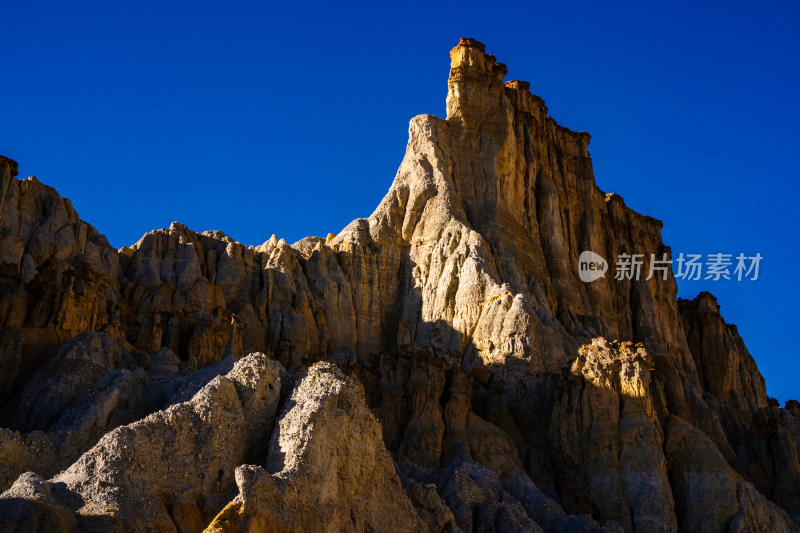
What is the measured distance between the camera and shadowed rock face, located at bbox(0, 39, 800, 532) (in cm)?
3206

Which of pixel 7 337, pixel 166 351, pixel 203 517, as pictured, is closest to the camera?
pixel 203 517

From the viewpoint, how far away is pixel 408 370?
58.2m

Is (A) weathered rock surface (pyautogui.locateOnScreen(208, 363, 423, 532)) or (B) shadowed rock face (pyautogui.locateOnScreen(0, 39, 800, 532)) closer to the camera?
(A) weathered rock surface (pyautogui.locateOnScreen(208, 363, 423, 532))

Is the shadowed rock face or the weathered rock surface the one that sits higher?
the shadowed rock face

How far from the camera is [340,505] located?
32688mm

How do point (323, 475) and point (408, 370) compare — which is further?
point (408, 370)

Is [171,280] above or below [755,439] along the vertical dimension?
above

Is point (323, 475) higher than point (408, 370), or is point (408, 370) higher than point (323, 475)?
point (408, 370)

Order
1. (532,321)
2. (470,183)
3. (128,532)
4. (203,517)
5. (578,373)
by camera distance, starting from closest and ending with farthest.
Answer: (128,532) → (203,517) → (578,373) → (532,321) → (470,183)

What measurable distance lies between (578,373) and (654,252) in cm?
4554

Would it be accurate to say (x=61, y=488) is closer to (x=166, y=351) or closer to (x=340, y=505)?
(x=340, y=505)

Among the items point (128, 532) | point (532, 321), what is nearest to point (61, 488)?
point (128, 532)

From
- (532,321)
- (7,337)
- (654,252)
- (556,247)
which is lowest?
(7,337)

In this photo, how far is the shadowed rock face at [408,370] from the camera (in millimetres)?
32062
